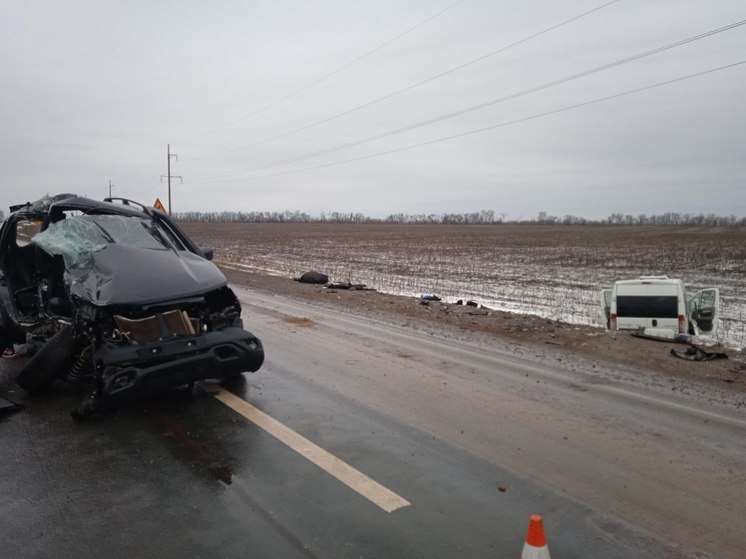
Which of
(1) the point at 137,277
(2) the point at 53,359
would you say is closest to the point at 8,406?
(2) the point at 53,359

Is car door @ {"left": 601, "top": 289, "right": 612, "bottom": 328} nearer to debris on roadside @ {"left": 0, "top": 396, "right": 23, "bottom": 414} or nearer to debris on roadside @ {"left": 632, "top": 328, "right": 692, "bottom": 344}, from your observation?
debris on roadside @ {"left": 632, "top": 328, "right": 692, "bottom": 344}

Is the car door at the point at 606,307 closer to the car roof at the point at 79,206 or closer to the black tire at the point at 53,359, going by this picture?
the car roof at the point at 79,206

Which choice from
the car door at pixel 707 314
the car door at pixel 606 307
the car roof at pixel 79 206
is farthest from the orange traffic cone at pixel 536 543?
the car door at pixel 707 314

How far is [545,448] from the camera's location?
14.5 feet

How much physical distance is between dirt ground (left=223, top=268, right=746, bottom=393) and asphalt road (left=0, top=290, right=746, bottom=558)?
1.02 meters

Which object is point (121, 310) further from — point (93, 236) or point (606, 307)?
point (606, 307)

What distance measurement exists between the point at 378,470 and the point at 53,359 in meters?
3.56

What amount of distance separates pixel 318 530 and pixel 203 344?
2401mm

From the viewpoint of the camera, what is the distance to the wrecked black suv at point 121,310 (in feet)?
15.7

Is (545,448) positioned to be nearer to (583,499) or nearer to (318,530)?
(583,499)

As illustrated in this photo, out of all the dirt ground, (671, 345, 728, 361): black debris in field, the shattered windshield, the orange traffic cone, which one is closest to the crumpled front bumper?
the shattered windshield

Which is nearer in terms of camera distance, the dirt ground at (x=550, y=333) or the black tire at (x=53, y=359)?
the black tire at (x=53, y=359)

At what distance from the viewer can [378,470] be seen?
3930 millimetres

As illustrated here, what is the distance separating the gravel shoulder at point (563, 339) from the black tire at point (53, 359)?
19.5ft
